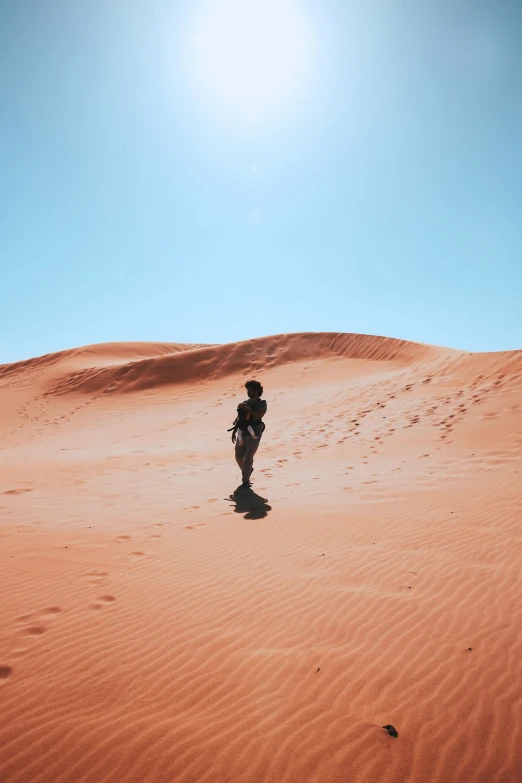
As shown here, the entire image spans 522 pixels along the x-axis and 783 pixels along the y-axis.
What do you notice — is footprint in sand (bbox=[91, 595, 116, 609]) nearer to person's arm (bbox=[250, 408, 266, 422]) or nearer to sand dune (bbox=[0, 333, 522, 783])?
sand dune (bbox=[0, 333, 522, 783])

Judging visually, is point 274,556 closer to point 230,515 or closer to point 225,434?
point 230,515

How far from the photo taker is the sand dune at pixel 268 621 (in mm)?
2377

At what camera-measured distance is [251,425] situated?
8.12 meters

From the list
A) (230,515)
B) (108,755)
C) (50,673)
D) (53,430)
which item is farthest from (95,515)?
(53,430)

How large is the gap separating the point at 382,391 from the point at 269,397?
210 inches

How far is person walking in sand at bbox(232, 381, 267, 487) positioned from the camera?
26.3 feet

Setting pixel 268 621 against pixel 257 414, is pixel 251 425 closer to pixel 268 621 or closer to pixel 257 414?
pixel 257 414

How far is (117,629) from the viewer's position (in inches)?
138

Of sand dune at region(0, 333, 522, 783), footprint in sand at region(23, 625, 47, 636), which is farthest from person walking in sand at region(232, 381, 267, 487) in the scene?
footprint in sand at region(23, 625, 47, 636)

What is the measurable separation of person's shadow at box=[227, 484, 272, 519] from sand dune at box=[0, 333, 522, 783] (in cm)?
6

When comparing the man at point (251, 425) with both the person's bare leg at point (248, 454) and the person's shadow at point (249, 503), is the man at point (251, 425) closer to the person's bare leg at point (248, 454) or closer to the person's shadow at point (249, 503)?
the person's bare leg at point (248, 454)

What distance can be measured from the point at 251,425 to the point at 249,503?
141 cm

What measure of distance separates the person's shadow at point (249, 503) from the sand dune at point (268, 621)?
0.06m

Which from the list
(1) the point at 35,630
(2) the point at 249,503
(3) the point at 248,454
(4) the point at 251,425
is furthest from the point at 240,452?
(1) the point at 35,630
